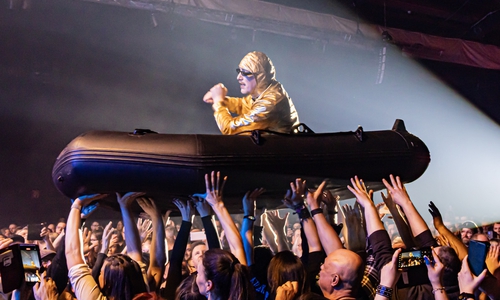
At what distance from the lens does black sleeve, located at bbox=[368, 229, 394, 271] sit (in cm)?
216

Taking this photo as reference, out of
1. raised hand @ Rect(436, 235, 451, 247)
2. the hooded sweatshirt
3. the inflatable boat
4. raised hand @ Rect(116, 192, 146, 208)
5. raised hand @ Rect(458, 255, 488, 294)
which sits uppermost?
the hooded sweatshirt

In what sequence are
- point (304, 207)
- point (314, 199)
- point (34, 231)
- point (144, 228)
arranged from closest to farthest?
point (314, 199) → point (304, 207) → point (144, 228) → point (34, 231)

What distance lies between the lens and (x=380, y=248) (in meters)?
2.19

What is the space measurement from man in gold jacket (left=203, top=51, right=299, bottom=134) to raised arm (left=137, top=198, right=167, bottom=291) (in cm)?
71

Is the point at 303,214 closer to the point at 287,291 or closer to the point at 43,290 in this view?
the point at 287,291

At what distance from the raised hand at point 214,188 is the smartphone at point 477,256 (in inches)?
49.5

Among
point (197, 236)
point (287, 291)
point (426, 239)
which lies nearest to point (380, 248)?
point (426, 239)

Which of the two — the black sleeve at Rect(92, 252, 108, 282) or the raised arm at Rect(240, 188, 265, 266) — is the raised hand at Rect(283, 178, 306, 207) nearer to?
the raised arm at Rect(240, 188, 265, 266)

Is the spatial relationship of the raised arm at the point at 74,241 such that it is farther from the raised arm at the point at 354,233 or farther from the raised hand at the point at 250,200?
the raised arm at the point at 354,233

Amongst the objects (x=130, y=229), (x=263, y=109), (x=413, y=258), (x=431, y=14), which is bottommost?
(x=413, y=258)

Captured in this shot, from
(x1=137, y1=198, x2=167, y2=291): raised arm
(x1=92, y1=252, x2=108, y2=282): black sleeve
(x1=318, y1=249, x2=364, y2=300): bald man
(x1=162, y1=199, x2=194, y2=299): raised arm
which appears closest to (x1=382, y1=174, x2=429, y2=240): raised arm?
(x1=318, y1=249, x2=364, y2=300): bald man

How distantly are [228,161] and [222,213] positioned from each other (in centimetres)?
36

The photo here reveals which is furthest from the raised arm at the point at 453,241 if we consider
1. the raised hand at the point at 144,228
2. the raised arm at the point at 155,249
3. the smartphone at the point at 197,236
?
the smartphone at the point at 197,236

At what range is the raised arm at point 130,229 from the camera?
9.12ft
